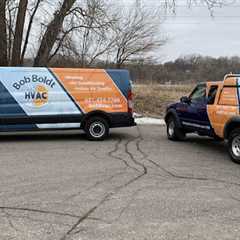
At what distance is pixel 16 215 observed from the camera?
6035mm

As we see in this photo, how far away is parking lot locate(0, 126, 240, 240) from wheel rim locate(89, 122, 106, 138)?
0.95m

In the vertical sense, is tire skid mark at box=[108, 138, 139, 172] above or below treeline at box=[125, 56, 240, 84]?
below

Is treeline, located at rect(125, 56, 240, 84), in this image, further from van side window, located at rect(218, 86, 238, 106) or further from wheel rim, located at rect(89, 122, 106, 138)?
van side window, located at rect(218, 86, 238, 106)

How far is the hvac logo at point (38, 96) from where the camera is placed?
13086mm

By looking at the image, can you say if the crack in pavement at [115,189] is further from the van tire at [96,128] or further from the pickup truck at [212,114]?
the pickup truck at [212,114]

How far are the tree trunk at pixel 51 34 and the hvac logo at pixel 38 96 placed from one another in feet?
38.0

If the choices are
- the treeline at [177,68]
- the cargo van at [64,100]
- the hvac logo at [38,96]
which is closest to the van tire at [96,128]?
the cargo van at [64,100]

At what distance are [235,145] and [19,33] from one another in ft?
50.3

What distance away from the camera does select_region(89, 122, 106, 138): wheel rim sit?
44.3 feet

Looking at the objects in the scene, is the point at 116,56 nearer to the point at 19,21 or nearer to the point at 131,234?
the point at 19,21

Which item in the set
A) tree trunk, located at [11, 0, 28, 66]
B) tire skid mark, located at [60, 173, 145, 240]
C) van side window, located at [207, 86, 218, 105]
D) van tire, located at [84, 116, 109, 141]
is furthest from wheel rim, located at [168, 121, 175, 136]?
tree trunk, located at [11, 0, 28, 66]

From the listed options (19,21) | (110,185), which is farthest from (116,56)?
(110,185)

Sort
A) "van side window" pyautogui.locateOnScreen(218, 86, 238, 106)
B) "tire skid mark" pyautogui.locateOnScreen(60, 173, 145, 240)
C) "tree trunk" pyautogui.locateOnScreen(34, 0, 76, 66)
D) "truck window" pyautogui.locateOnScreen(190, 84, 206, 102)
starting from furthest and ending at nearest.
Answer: "tree trunk" pyautogui.locateOnScreen(34, 0, 76, 66) < "truck window" pyautogui.locateOnScreen(190, 84, 206, 102) < "van side window" pyautogui.locateOnScreen(218, 86, 238, 106) < "tire skid mark" pyautogui.locateOnScreen(60, 173, 145, 240)

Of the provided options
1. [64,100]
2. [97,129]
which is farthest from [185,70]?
[64,100]
